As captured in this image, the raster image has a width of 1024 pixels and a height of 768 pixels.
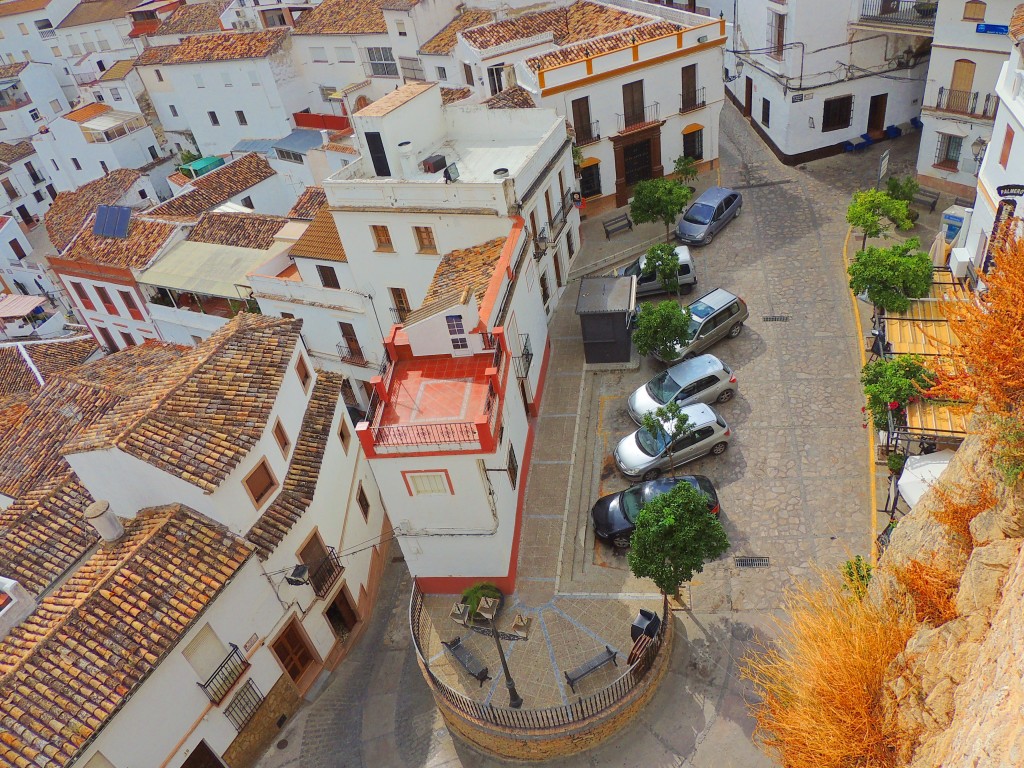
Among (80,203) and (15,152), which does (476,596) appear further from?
(15,152)

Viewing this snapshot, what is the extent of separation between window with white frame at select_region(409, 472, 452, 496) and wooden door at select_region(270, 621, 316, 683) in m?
6.18

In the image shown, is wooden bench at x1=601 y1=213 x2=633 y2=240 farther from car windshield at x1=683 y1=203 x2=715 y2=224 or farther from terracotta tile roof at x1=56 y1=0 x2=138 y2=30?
terracotta tile roof at x1=56 y1=0 x2=138 y2=30

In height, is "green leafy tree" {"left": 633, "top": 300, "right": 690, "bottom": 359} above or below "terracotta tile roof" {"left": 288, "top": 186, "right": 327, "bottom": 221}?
below

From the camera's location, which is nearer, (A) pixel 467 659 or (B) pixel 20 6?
(A) pixel 467 659

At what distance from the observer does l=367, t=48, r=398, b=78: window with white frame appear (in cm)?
4919

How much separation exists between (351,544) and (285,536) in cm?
395

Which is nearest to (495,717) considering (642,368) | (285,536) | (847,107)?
(285,536)

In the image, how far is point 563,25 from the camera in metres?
38.7

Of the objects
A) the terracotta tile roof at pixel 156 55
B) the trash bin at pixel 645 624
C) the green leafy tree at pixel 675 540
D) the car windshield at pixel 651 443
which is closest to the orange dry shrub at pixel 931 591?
→ the green leafy tree at pixel 675 540

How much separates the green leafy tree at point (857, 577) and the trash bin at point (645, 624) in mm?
4687

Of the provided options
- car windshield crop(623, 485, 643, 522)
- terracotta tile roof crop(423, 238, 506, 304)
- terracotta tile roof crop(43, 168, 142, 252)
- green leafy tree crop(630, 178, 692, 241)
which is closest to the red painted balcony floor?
terracotta tile roof crop(423, 238, 506, 304)

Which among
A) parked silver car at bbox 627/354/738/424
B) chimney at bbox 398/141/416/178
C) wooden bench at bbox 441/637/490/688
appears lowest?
wooden bench at bbox 441/637/490/688

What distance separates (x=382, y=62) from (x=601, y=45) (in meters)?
21.1

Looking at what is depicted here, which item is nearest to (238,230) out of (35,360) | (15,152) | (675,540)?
(35,360)
